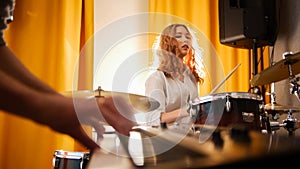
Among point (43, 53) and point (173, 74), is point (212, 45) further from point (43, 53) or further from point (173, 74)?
point (43, 53)

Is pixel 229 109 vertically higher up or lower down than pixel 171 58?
lower down

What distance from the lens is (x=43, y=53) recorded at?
1859 millimetres

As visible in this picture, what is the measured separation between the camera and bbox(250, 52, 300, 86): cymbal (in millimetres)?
1386

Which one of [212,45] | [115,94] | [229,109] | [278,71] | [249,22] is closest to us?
[115,94]

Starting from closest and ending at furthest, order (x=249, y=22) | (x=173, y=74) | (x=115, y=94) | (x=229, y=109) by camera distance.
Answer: (x=115, y=94)
(x=229, y=109)
(x=173, y=74)
(x=249, y=22)

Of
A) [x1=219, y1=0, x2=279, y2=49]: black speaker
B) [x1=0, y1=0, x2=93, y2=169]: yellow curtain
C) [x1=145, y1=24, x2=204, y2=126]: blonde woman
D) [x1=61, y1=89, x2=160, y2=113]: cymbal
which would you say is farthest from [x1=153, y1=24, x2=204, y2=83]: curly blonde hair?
[x1=61, y1=89, x2=160, y2=113]: cymbal

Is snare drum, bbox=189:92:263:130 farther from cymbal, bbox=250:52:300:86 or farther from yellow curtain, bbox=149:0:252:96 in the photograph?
yellow curtain, bbox=149:0:252:96

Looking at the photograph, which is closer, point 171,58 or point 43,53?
point 171,58

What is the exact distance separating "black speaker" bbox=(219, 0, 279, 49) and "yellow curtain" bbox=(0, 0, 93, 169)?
739 mm

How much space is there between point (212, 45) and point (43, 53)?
38.1 inches

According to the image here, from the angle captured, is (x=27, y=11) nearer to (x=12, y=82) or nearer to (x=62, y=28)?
(x=62, y=28)

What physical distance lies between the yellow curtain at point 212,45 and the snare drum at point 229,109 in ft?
2.56

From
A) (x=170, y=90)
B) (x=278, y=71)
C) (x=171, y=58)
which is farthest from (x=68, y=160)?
(x=278, y=71)

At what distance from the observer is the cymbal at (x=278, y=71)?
139 cm
